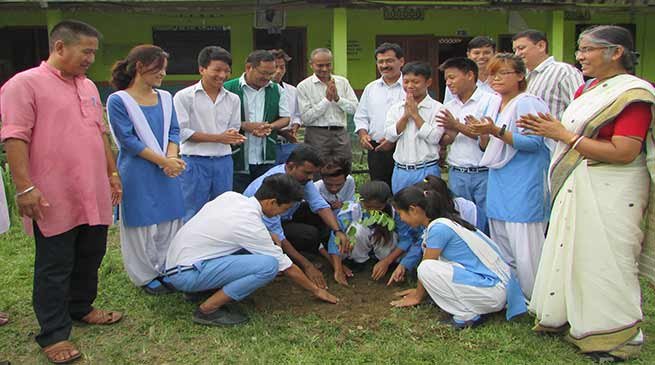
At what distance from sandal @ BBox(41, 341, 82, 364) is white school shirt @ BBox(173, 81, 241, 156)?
1.65 m

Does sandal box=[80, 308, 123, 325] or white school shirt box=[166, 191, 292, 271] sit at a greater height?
white school shirt box=[166, 191, 292, 271]

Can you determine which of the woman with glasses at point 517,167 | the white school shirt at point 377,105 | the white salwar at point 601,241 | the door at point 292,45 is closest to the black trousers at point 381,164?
the white school shirt at point 377,105

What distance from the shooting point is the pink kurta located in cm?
284

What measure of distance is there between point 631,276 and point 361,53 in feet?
32.7

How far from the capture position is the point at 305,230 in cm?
461

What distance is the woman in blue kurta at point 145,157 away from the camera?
3.59m

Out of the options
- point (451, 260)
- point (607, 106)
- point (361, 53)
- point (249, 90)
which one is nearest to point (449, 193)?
point (451, 260)

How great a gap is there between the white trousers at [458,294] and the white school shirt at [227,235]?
849 mm

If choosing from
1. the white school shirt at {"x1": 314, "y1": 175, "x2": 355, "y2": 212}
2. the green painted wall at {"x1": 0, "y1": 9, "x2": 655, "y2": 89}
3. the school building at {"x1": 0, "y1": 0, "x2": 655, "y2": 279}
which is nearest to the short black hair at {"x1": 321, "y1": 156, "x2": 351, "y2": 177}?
the white school shirt at {"x1": 314, "y1": 175, "x2": 355, "y2": 212}

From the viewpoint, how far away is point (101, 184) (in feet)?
10.4

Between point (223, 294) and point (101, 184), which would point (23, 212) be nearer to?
point (101, 184)

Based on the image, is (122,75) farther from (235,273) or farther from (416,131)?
(416,131)

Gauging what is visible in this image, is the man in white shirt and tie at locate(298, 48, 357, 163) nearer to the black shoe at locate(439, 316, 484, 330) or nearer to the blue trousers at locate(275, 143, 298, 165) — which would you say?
the blue trousers at locate(275, 143, 298, 165)

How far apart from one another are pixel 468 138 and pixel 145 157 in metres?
2.11
